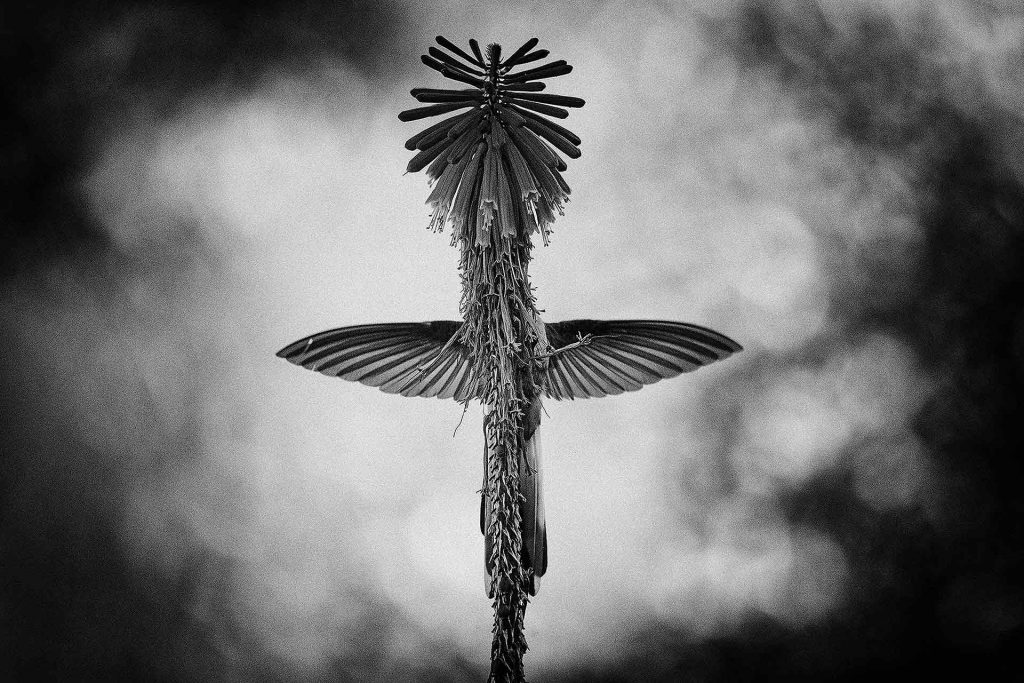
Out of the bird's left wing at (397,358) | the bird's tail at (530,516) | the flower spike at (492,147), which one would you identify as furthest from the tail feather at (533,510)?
the flower spike at (492,147)

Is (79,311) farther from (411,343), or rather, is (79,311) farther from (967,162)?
(967,162)

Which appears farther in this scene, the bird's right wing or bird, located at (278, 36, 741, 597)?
the bird's right wing

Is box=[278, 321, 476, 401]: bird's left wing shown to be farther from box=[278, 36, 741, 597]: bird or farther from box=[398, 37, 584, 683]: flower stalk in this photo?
box=[398, 37, 584, 683]: flower stalk

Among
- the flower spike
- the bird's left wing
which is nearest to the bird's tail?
the bird's left wing

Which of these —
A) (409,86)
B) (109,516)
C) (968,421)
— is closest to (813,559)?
(968,421)

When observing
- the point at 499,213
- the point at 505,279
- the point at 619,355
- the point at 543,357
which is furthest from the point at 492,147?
the point at 619,355

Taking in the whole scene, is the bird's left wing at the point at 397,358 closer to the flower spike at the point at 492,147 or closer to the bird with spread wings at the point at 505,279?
the bird with spread wings at the point at 505,279
